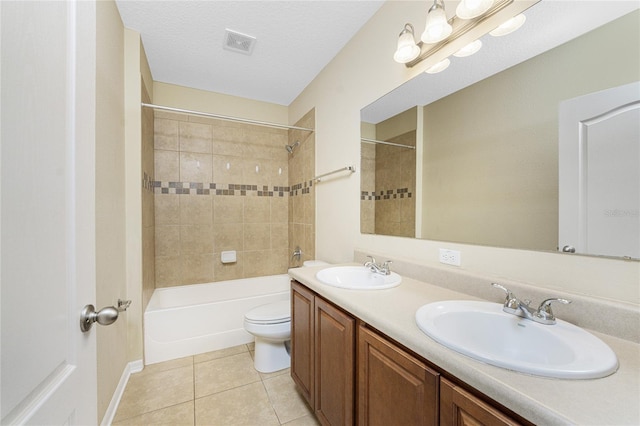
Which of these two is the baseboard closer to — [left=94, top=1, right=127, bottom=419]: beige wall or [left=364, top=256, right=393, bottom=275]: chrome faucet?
[left=94, top=1, right=127, bottom=419]: beige wall

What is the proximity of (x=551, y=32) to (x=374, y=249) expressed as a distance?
1.31 metres

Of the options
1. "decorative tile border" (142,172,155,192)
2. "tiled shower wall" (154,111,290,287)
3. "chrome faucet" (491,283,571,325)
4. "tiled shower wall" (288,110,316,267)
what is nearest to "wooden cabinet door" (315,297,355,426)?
"chrome faucet" (491,283,571,325)

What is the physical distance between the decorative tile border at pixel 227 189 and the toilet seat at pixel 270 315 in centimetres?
121

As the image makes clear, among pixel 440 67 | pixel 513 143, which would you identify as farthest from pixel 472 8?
pixel 513 143

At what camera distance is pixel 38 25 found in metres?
0.48

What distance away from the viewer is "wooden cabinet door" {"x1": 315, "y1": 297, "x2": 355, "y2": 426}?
3.43 ft

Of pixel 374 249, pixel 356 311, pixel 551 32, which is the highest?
pixel 551 32

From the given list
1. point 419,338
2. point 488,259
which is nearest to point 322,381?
point 419,338

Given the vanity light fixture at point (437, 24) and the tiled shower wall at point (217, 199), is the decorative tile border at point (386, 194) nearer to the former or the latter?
the vanity light fixture at point (437, 24)

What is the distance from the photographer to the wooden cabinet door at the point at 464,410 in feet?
1.79

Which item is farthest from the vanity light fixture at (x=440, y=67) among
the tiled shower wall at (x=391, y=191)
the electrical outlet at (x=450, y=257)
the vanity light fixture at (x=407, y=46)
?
the electrical outlet at (x=450, y=257)

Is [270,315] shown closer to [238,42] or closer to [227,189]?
[227,189]

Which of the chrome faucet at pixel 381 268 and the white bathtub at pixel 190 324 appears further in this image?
the white bathtub at pixel 190 324

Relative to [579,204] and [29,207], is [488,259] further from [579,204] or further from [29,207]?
[29,207]
